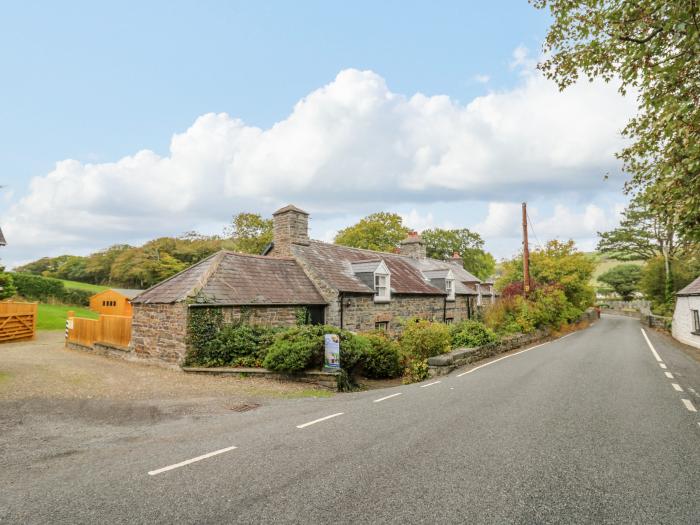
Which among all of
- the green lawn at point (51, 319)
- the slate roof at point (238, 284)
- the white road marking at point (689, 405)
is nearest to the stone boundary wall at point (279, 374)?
the slate roof at point (238, 284)

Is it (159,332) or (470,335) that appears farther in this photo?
(470,335)

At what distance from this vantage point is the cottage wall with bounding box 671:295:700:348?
76.5 ft

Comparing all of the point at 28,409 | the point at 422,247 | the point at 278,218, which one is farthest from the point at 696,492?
the point at 422,247

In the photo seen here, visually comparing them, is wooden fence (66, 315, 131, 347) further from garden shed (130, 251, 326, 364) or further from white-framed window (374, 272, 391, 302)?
white-framed window (374, 272, 391, 302)

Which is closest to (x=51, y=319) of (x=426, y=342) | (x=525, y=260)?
(x=426, y=342)

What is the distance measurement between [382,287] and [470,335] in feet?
18.8

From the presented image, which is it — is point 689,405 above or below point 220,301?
below

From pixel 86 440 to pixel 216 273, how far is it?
9244 mm

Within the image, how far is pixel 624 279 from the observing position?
66312mm

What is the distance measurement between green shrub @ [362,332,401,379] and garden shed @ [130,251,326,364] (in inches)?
157

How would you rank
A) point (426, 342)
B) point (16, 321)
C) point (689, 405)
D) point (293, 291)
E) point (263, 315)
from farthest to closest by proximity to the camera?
1. point (16, 321)
2. point (293, 291)
3. point (263, 315)
4. point (426, 342)
5. point (689, 405)

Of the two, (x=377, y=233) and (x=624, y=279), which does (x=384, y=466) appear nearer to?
(x=377, y=233)

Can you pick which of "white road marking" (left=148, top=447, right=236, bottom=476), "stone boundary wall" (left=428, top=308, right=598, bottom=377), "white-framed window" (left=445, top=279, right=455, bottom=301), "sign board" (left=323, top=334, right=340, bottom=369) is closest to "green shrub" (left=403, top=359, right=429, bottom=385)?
"stone boundary wall" (left=428, top=308, right=598, bottom=377)

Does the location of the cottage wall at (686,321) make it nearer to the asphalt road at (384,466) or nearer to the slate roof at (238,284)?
the asphalt road at (384,466)
